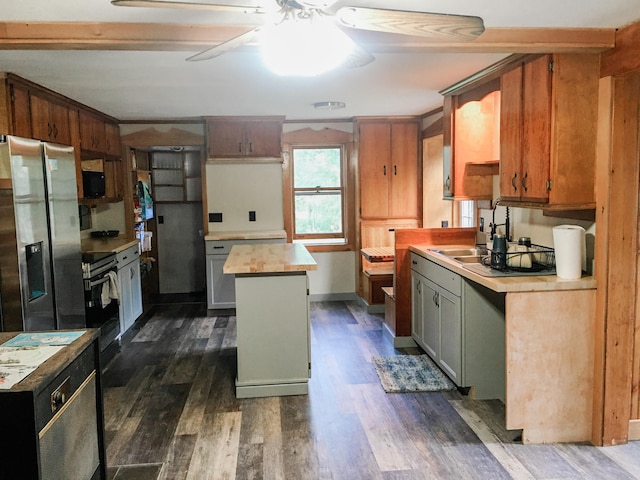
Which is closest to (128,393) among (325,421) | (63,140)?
(325,421)

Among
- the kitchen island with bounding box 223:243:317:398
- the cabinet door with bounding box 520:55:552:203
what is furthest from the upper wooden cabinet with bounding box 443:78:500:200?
the kitchen island with bounding box 223:243:317:398

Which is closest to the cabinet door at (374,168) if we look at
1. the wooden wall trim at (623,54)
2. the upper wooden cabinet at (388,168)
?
the upper wooden cabinet at (388,168)

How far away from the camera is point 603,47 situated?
2627 millimetres

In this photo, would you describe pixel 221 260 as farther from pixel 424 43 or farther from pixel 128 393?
pixel 424 43

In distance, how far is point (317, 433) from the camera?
305 centimetres

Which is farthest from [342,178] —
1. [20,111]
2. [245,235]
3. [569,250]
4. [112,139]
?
[569,250]

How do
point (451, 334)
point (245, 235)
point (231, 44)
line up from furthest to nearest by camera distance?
point (245, 235) → point (451, 334) → point (231, 44)

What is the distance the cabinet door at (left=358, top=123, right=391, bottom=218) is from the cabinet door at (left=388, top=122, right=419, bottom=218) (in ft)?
0.20

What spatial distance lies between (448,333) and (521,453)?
98 cm

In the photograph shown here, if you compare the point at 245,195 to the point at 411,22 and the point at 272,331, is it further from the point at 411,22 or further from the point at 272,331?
the point at 411,22

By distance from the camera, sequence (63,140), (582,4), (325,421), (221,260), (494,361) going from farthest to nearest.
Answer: (221,260)
(63,140)
(494,361)
(325,421)
(582,4)

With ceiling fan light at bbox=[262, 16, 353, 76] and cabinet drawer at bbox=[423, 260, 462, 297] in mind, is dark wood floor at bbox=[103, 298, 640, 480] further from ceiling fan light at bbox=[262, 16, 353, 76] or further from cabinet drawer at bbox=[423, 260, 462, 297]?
ceiling fan light at bbox=[262, 16, 353, 76]

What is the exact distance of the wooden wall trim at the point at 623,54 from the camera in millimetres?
2484

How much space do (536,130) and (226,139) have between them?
3.72m
